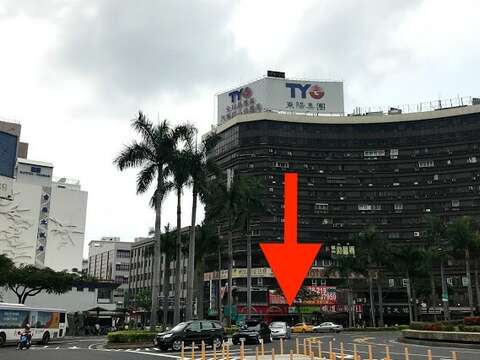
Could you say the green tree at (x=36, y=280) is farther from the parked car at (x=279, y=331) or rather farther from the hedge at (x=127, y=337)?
the parked car at (x=279, y=331)

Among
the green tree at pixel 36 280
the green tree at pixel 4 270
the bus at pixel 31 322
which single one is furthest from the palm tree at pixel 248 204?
the green tree at pixel 4 270

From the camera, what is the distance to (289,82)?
9831cm

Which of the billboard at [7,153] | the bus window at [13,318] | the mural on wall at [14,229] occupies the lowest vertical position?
the bus window at [13,318]

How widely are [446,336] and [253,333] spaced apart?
11860 mm

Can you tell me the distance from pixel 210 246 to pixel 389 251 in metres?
29.0

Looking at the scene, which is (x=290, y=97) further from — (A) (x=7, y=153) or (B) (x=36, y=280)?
(B) (x=36, y=280)

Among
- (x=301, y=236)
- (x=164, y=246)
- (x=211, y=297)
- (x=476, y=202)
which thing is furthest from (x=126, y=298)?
(x=476, y=202)

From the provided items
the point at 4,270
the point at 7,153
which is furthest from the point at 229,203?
the point at 7,153

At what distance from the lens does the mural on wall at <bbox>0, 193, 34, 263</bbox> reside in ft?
327

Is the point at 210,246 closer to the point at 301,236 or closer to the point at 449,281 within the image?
the point at 301,236

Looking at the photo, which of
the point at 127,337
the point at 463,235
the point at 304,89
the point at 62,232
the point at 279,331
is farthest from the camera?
the point at 62,232

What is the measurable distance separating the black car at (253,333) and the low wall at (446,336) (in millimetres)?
10063

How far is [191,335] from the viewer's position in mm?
30891

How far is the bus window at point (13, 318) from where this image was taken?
36750mm
